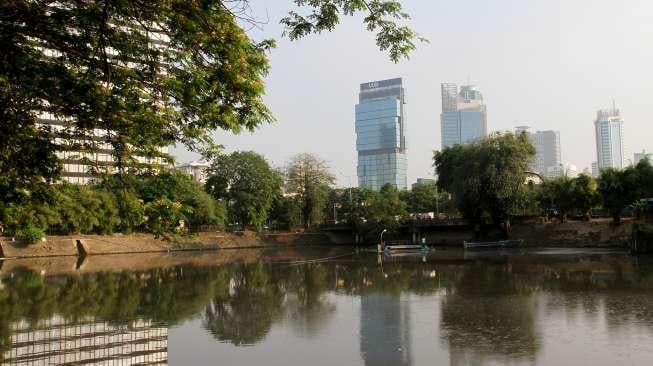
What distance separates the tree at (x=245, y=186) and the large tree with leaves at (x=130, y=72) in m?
58.3

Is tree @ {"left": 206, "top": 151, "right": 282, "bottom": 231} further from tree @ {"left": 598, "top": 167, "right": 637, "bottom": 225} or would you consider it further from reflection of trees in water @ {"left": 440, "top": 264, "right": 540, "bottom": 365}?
reflection of trees in water @ {"left": 440, "top": 264, "right": 540, "bottom": 365}

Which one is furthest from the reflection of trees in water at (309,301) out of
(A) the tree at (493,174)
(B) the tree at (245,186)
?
(B) the tree at (245,186)

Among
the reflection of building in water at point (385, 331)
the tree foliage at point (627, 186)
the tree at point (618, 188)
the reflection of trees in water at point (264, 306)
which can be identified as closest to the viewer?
the reflection of building in water at point (385, 331)

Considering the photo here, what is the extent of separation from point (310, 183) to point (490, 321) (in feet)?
189

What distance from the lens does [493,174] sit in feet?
152

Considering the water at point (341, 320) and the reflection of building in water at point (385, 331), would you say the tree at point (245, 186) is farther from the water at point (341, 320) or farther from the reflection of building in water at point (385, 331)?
the reflection of building in water at point (385, 331)

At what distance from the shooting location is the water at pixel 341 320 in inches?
414

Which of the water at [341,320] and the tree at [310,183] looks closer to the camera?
the water at [341,320]

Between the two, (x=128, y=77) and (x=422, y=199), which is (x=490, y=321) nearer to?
(x=128, y=77)

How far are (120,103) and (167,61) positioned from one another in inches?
32.0

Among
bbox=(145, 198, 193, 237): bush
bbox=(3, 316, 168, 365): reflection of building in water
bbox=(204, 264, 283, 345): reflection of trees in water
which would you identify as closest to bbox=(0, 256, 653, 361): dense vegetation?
bbox=(204, 264, 283, 345): reflection of trees in water

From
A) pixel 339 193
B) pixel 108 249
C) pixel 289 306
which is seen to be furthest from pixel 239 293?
pixel 339 193

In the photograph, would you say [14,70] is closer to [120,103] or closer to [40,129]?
[120,103]

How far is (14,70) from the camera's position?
656 centimetres
